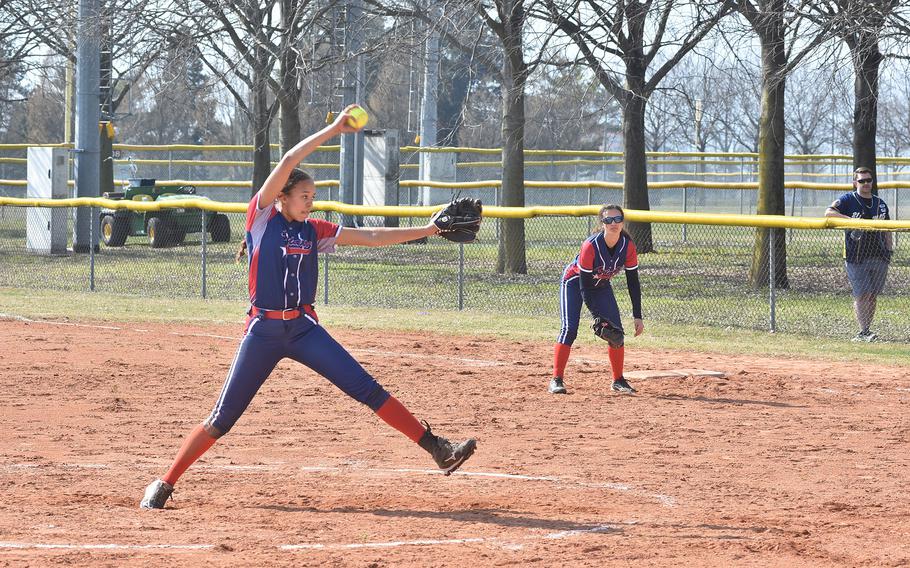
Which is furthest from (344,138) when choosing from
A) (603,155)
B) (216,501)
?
(216,501)

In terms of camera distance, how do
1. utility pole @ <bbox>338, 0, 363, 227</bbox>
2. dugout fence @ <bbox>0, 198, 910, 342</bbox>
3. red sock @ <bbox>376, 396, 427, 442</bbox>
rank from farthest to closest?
1. utility pole @ <bbox>338, 0, 363, 227</bbox>
2. dugout fence @ <bbox>0, 198, 910, 342</bbox>
3. red sock @ <bbox>376, 396, 427, 442</bbox>

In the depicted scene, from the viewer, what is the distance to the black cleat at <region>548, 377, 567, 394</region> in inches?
418

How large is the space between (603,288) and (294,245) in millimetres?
4638

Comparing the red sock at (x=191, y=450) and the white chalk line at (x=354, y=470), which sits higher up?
the red sock at (x=191, y=450)

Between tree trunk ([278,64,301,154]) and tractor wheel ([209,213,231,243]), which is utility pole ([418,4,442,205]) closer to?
tree trunk ([278,64,301,154])

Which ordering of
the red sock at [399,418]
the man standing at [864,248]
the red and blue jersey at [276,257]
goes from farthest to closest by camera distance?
the man standing at [864,248] → the red sock at [399,418] → the red and blue jersey at [276,257]

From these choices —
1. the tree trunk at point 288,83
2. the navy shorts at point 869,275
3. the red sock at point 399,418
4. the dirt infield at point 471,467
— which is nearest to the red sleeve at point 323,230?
the red sock at point 399,418

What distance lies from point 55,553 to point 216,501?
129 centimetres

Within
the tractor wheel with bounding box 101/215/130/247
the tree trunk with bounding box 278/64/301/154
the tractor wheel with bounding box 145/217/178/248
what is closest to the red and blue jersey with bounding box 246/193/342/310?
the tree trunk with bounding box 278/64/301/154

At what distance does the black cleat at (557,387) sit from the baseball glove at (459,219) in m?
3.90

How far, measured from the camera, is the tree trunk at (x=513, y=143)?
19.3 metres

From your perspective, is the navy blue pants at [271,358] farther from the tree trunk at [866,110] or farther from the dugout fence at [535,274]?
the tree trunk at [866,110]

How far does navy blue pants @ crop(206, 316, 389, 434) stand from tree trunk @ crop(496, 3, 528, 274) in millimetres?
12920

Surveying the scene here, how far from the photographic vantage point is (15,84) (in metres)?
57.7
